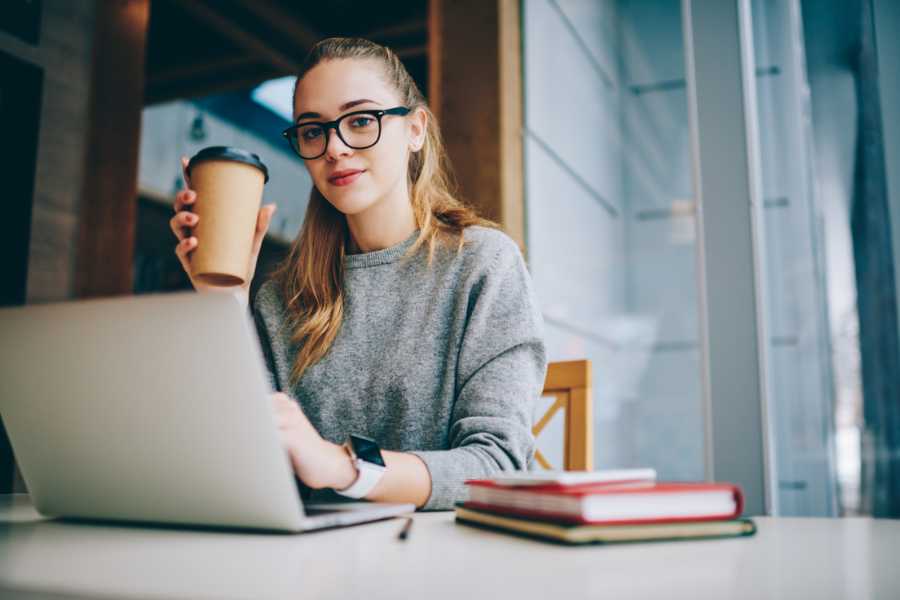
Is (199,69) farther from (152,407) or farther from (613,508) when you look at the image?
(613,508)

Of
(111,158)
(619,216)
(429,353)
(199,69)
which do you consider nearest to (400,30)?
(199,69)

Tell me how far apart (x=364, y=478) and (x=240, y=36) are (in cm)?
385

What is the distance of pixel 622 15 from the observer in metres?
2.75

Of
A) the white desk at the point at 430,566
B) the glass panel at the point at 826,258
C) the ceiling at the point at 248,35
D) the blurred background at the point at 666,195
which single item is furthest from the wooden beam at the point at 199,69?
the white desk at the point at 430,566

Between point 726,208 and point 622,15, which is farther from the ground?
point 622,15

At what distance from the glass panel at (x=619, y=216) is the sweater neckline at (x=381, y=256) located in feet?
4.49

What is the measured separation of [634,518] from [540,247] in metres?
2.27

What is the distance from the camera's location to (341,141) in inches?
48.6

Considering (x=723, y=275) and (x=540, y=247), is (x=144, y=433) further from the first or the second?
(x=540, y=247)

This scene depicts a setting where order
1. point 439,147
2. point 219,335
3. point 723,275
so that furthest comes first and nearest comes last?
point 723,275 → point 439,147 → point 219,335

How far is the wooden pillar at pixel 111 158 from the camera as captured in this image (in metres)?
2.81

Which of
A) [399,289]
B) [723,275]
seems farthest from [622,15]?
[399,289]

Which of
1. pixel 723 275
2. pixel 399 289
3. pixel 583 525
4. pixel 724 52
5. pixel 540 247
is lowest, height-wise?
pixel 583 525

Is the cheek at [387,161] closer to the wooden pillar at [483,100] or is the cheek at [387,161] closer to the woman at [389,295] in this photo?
the woman at [389,295]
